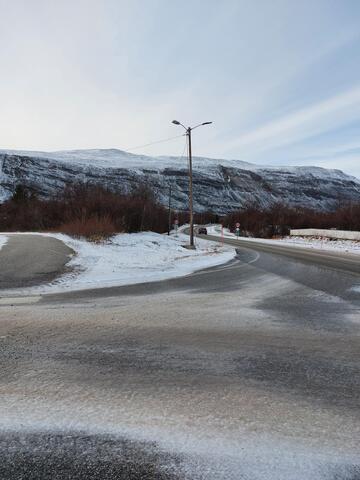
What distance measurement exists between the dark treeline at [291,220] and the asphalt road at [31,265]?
4320 centimetres

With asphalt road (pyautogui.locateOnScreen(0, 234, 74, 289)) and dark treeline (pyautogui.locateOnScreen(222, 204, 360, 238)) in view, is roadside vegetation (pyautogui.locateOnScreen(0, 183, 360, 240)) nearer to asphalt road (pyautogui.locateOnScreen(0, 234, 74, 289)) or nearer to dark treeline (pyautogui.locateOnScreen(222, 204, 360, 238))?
dark treeline (pyautogui.locateOnScreen(222, 204, 360, 238))

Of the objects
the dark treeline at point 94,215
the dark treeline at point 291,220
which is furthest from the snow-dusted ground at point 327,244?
the dark treeline at point 94,215

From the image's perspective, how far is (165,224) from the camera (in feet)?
233

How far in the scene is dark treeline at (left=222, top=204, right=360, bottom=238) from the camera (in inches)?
2094

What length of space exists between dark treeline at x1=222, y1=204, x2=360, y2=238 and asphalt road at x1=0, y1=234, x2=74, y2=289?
43.2 meters

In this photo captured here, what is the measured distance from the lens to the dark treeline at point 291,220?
174ft

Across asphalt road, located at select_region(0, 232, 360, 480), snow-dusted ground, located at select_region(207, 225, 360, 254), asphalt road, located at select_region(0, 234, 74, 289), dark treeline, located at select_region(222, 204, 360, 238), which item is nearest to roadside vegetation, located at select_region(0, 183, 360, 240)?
dark treeline, located at select_region(222, 204, 360, 238)

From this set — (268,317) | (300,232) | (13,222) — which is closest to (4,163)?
(13,222)

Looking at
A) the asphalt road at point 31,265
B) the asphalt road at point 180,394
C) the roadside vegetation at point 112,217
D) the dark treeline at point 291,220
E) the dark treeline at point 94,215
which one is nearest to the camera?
the asphalt road at point 180,394

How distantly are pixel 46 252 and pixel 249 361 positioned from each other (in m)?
14.5

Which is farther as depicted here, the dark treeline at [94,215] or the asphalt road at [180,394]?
the dark treeline at [94,215]

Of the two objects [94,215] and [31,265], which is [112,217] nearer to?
[94,215]

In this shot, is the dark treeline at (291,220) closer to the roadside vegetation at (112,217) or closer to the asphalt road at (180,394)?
the roadside vegetation at (112,217)

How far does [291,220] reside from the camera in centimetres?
6662
